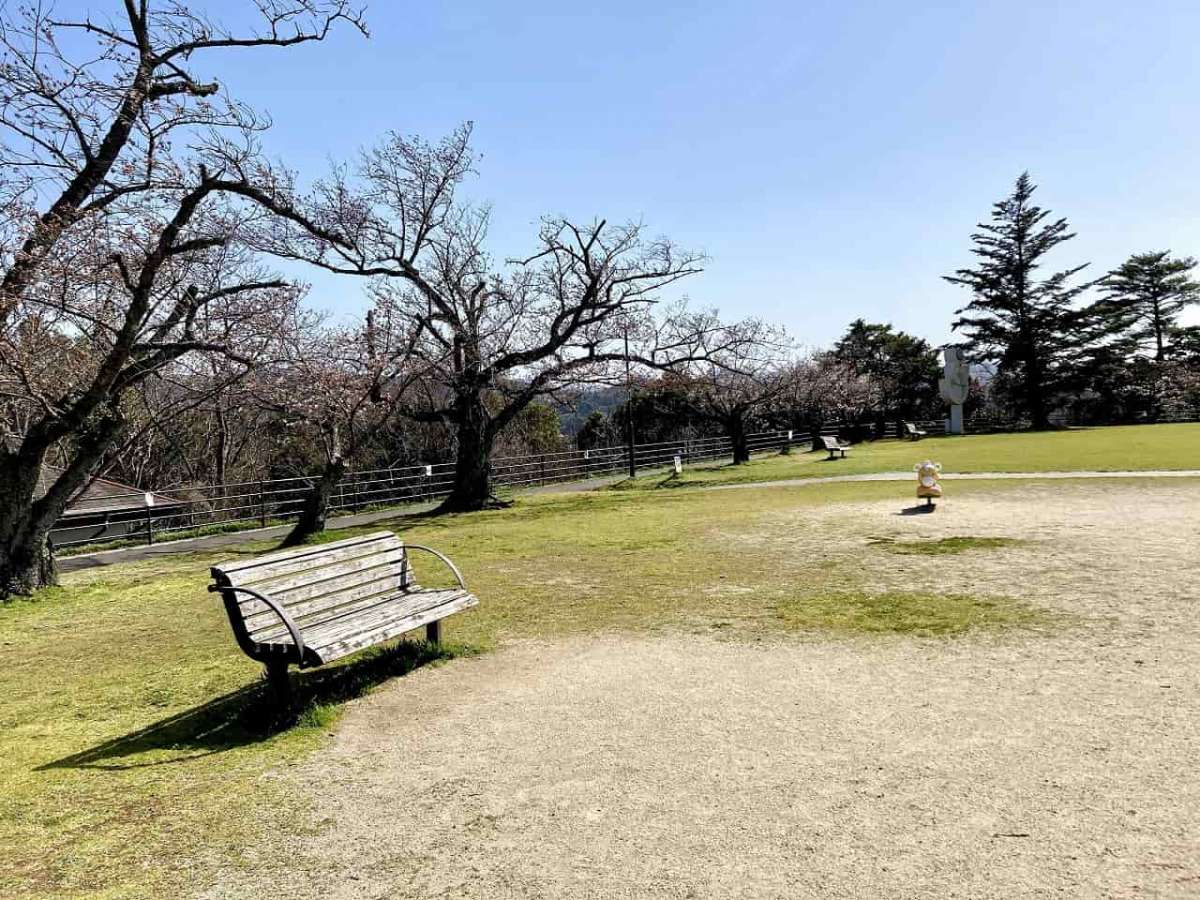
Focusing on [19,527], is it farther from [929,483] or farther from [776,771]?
[929,483]

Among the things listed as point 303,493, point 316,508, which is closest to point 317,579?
point 316,508

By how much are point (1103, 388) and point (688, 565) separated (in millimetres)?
54821

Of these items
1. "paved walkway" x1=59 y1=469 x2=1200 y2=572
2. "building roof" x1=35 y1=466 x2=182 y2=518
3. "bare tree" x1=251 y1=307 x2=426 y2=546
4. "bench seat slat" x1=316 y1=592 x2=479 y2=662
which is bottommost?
"paved walkway" x1=59 y1=469 x2=1200 y2=572

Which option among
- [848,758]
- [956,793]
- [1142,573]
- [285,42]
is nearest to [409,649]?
[848,758]

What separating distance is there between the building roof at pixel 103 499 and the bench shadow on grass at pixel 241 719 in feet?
34.1

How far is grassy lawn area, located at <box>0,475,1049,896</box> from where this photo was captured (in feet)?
10.6

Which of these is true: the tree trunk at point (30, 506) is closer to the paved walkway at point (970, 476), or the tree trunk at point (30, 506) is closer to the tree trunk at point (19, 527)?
the tree trunk at point (19, 527)

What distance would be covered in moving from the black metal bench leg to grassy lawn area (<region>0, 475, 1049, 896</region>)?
14 cm

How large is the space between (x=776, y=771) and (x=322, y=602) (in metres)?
3.13

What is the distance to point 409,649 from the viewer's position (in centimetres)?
577

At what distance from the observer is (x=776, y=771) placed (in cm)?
353

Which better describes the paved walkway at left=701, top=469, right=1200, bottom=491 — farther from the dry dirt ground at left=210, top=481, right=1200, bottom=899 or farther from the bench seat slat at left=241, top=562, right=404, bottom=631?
the bench seat slat at left=241, top=562, right=404, bottom=631

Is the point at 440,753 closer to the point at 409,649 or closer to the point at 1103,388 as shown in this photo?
the point at 409,649

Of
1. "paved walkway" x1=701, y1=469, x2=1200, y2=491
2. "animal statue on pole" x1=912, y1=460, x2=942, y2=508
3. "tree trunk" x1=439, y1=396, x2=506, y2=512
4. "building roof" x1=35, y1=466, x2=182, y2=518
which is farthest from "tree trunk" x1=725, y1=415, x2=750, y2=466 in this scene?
"building roof" x1=35, y1=466, x2=182, y2=518
